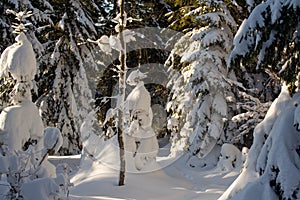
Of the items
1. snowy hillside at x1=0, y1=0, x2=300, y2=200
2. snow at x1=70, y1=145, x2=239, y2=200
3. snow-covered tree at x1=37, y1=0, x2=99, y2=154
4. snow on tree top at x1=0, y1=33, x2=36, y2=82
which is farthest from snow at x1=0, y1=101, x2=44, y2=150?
snow-covered tree at x1=37, y1=0, x2=99, y2=154

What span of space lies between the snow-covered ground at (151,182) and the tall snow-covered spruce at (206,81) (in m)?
1.29

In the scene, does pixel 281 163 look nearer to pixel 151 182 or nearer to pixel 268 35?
pixel 268 35

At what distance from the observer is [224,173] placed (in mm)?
13641

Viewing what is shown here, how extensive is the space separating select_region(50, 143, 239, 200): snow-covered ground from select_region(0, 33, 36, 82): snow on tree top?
11.2ft

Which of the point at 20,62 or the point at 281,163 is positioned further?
the point at 20,62

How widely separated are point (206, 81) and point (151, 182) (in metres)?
4.93

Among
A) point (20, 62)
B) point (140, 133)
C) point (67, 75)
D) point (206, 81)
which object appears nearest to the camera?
point (20, 62)

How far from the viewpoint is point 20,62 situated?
973 centimetres

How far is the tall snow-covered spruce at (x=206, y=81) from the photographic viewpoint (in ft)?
48.2

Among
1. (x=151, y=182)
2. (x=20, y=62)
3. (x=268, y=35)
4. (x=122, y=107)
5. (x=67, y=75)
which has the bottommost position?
(x=151, y=182)

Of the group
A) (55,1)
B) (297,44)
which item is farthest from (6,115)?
(55,1)

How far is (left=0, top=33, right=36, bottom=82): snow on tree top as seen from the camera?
972 centimetres

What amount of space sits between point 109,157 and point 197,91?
425 centimetres

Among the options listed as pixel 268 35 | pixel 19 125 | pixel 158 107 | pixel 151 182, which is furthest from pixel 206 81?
pixel 268 35
